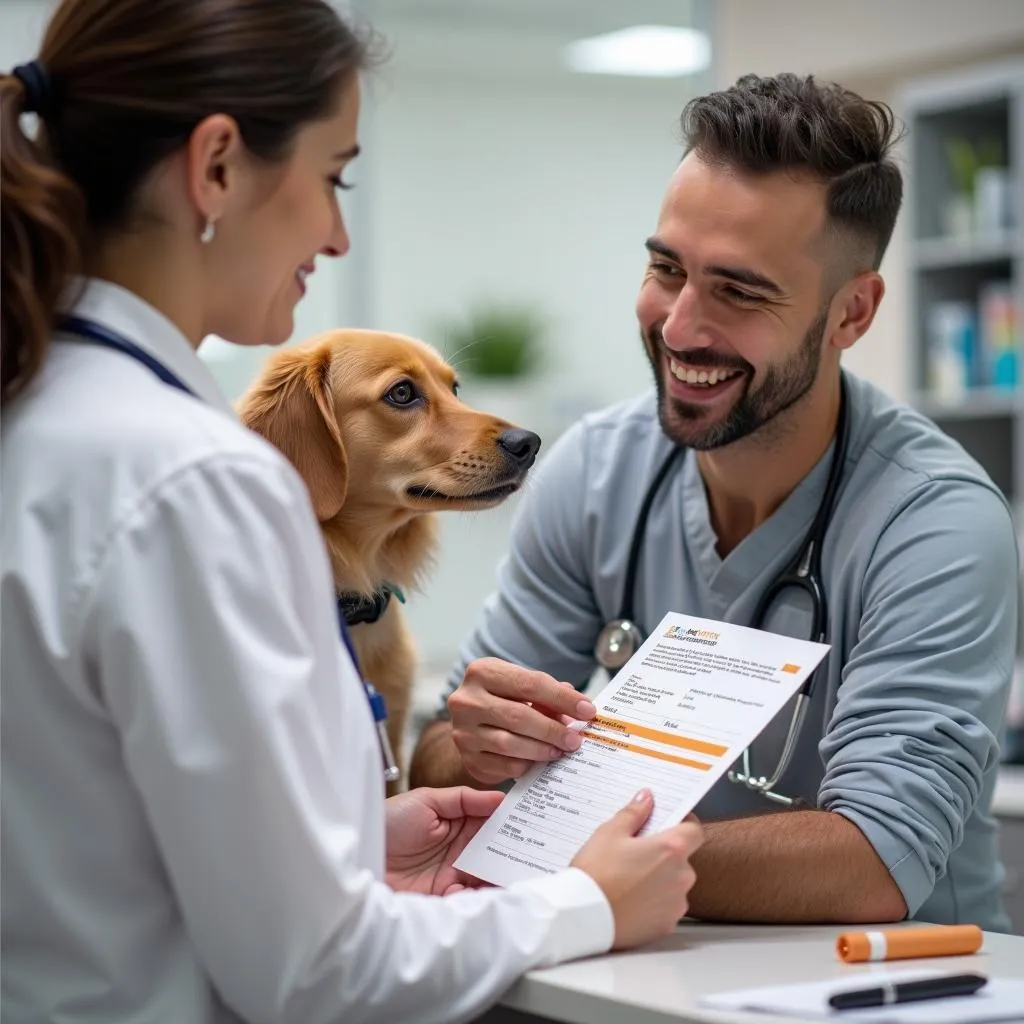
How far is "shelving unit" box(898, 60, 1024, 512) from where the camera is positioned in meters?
4.00

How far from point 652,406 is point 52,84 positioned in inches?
45.1

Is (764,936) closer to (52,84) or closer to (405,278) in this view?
(52,84)

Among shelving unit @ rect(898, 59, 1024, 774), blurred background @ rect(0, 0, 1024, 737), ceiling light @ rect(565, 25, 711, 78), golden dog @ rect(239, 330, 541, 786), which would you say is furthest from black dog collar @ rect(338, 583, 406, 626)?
ceiling light @ rect(565, 25, 711, 78)

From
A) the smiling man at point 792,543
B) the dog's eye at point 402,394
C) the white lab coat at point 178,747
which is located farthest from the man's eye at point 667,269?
the white lab coat at point 178,747

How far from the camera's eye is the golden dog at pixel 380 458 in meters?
1.92

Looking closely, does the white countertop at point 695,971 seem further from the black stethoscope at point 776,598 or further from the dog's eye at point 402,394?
the dog's eye at point 402,394

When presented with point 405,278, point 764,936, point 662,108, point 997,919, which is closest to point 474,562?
point 405,278

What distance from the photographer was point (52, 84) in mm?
1072

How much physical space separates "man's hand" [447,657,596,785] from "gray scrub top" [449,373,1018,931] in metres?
0.32

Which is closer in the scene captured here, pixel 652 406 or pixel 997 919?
pixel 997 919

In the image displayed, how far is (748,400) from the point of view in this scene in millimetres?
1823

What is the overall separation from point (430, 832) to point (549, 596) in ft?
2.05

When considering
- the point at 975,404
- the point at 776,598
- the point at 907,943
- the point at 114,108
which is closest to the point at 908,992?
the point at 907,943

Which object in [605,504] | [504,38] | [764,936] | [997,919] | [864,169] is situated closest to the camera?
[764,936]
